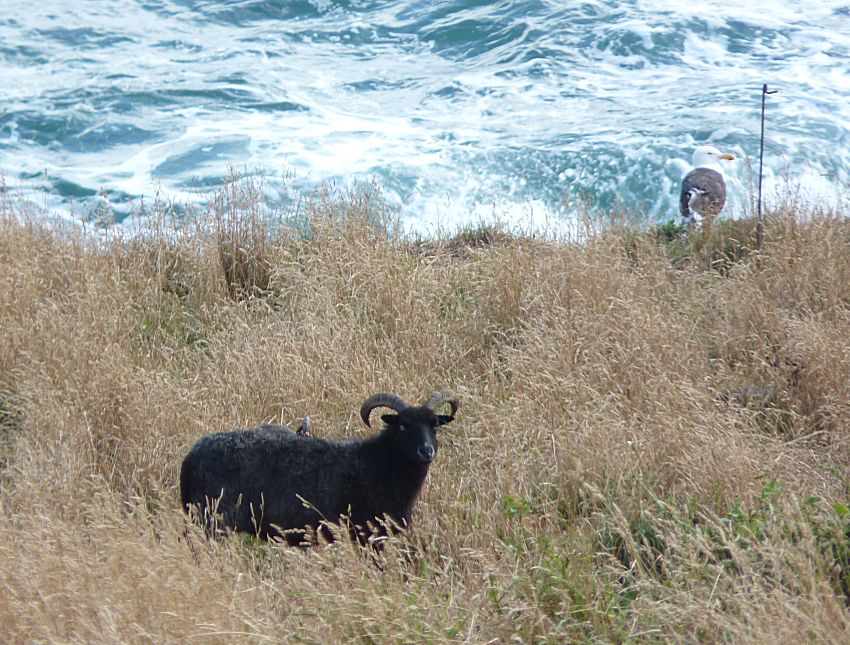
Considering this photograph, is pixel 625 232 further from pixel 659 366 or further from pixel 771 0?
pixel 771 0

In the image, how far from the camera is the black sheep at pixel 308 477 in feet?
17.6

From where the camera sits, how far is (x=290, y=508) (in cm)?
539

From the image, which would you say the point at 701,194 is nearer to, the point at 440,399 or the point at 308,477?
the point at 440,399

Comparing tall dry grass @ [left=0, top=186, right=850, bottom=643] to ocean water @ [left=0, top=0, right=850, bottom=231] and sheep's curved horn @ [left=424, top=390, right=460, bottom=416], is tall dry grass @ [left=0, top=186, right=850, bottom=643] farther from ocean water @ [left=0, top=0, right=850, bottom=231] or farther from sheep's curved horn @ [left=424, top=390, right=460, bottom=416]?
ocean water @ [left=0, top=0, right=850, bottom=231]

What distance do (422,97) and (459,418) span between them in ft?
50.6

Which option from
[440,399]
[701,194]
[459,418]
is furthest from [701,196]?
[440,399]

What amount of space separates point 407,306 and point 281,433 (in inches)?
90.5

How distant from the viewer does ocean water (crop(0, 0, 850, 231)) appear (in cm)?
1680

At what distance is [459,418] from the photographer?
6.54 meters

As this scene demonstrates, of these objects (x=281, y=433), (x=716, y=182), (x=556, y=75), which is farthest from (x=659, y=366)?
(x=556, y=75)

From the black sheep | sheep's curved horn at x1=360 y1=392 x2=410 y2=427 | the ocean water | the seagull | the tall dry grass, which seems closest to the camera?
the tall dry grass

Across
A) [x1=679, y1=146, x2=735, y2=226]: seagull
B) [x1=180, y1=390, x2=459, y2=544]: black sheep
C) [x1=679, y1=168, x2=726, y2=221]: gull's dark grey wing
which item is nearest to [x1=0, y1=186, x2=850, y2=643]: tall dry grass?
[x1=180, y1=390, x2=459, y2=544]: black sheep

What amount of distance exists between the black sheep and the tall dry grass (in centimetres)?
20

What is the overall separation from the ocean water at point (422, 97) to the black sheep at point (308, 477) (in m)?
9.63
